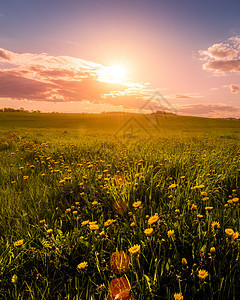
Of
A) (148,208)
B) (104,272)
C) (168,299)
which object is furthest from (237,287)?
(148,208)

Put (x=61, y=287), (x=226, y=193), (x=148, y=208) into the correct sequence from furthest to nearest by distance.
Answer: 1. (x=226, y=193)
2. (x=148, y=208)
3. (x=61, y=287)

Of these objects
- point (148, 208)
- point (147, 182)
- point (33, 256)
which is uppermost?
point (147, 182)

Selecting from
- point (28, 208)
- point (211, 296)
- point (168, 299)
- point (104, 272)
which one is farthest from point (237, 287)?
point (28, 208)

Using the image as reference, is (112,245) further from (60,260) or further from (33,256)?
(33,256)

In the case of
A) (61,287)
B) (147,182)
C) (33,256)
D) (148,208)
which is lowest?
(61,287)

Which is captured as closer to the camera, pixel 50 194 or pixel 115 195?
pixel 115 195

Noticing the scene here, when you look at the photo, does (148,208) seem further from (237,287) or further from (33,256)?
(33,256)

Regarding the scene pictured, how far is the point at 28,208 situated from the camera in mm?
2734

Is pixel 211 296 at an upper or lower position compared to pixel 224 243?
lower

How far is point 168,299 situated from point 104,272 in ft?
1.90

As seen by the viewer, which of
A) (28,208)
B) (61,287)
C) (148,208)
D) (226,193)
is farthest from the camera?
(226,193)

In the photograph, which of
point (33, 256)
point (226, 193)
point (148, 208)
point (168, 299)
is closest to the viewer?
point (168, 299)

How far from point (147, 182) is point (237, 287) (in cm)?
187

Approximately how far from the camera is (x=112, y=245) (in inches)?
72.7
